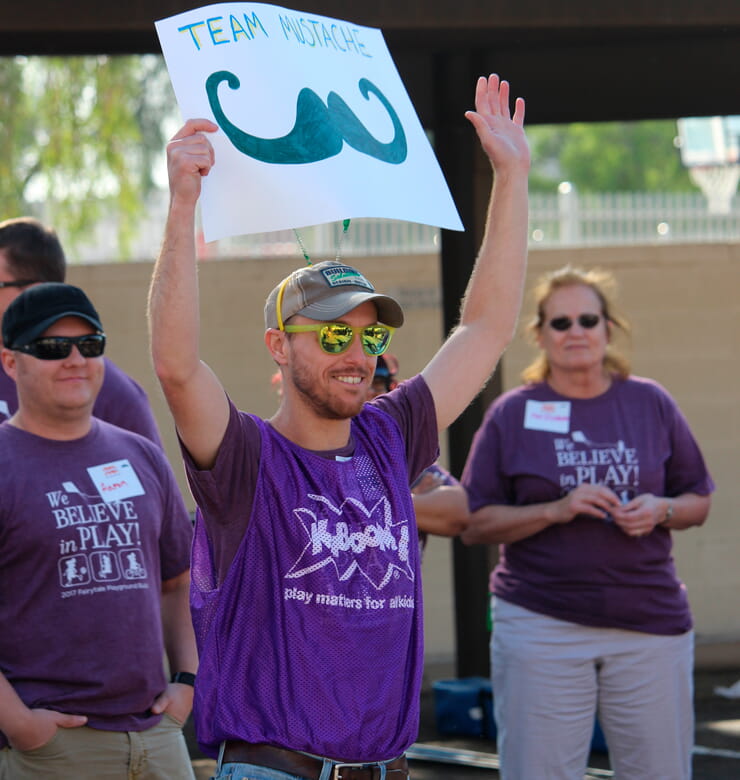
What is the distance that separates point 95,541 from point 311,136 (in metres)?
1.23

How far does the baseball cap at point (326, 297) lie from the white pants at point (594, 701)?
1814 mm

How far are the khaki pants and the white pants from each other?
52.0 inches

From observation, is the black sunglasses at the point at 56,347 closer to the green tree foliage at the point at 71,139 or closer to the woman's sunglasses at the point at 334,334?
the woman's sunglasses at the point at 334,334

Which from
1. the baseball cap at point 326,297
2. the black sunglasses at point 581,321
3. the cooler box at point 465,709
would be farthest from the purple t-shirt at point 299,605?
the cooler box at point 465,709

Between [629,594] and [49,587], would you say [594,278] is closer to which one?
[629,594]

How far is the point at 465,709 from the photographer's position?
6215 mm

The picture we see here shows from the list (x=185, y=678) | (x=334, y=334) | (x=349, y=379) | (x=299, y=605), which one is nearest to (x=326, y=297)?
(x=334, y=334)

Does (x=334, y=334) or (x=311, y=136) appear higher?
(x=311, y=136)

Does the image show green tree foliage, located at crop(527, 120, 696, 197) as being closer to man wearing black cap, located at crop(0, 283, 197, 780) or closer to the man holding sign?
man wearing black cap, located at crop(0, 283, 197, 780)

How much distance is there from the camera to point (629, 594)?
436 cm

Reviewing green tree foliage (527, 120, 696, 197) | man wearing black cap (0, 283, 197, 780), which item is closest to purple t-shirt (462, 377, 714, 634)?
man wearing black cap (0, 283, 197, 780)

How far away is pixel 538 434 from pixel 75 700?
75.3 inches

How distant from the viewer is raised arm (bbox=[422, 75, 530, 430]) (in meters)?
3.23

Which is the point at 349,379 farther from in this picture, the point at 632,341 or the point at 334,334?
the point at 632,341
